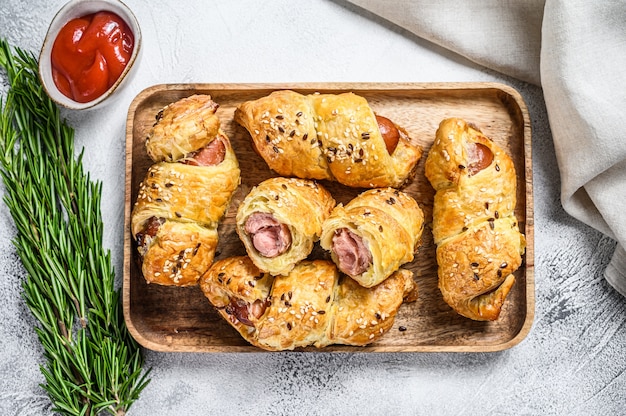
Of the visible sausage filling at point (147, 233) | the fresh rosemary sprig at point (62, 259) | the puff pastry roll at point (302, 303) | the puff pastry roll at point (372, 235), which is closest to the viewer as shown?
the puff pastry roll at point (372, 235)

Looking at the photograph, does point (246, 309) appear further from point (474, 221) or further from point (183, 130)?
point (474, 221)

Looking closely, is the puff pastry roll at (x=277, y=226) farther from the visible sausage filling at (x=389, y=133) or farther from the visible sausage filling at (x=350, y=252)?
the visible sausage filling at (x=389, y=133)

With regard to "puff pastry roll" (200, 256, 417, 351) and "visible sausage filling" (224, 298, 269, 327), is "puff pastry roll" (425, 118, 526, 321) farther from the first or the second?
"visible sausage filling" (224, 298, 269, 327)

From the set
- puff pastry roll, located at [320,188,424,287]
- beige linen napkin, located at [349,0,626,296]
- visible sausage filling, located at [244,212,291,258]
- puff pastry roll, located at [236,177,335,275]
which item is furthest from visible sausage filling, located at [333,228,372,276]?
beige linen napkin, located at [349,0,626,296]

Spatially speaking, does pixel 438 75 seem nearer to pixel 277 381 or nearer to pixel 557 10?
pixel 557 10

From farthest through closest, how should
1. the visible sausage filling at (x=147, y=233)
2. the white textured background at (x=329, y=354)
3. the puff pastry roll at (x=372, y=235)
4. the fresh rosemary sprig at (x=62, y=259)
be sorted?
the white textured background at (x=329, y=354), the fresh rosemary sprig at (x=62, y=259), the visible sausage filling at (x=147, y=233), the puff pastry roll at (x=372, y=235)

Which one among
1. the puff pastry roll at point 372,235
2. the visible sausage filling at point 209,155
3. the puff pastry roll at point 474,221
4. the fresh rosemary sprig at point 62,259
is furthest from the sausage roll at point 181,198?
the puff pastry roll at point 474,221
